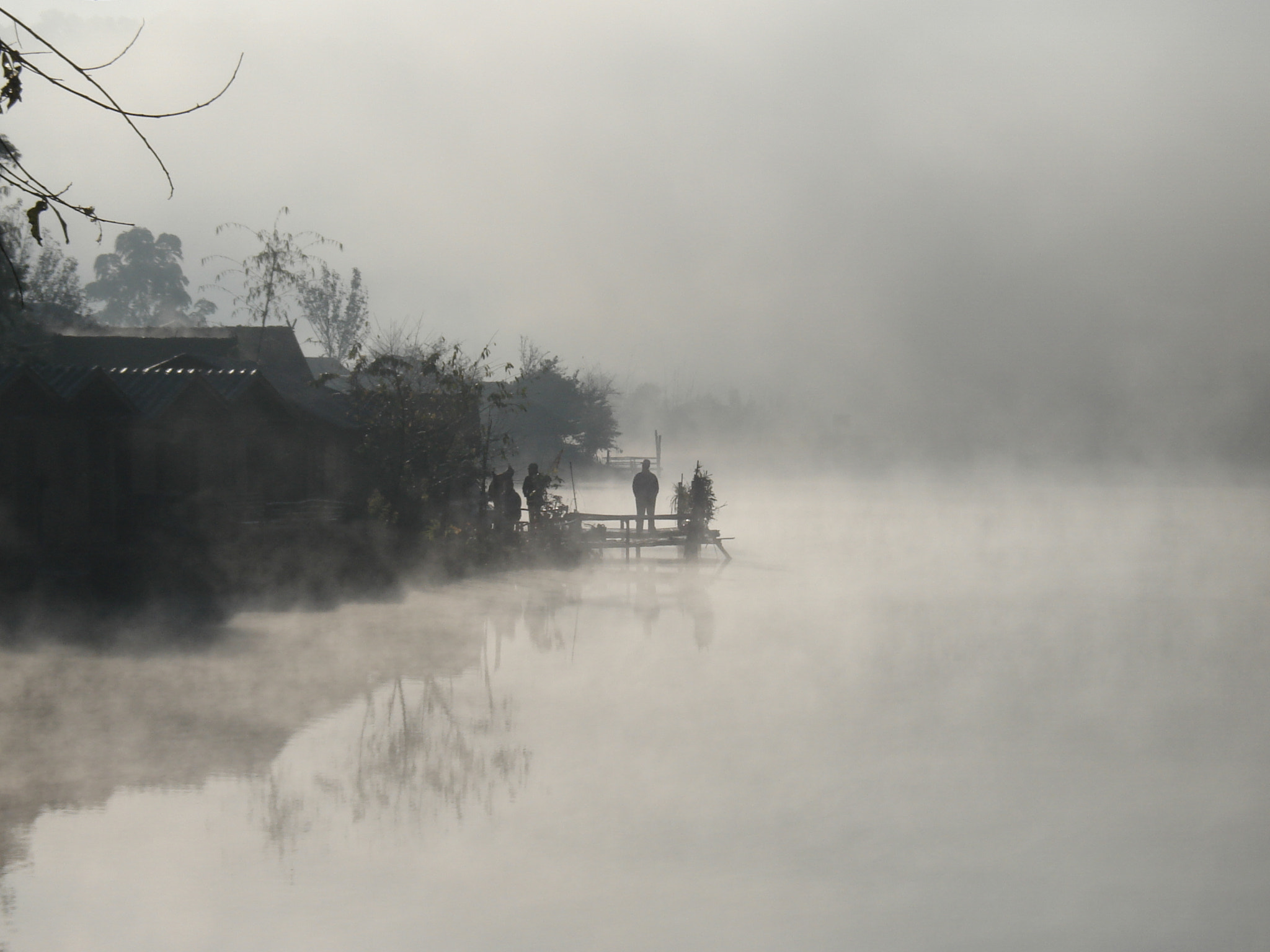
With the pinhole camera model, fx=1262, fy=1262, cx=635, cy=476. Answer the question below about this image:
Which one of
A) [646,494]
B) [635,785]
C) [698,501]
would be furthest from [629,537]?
[635,785]

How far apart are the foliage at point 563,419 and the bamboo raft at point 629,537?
47300mm

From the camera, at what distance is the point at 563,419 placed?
278ft

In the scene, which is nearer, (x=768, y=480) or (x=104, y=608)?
(x=104, y=608)

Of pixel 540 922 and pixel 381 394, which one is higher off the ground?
pixel 381 394

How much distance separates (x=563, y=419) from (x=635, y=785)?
76.0 meters

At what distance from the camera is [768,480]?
95250 millimetres

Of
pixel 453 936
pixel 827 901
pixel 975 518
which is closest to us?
pixel 453 936

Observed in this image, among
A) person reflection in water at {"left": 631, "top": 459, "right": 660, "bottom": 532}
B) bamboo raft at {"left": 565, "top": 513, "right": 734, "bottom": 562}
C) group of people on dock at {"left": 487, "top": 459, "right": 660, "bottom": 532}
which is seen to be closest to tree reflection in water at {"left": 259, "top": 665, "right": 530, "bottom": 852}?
group of people on dock at {"left": 487, "top": 459, "right": 660, "bottom": 532}

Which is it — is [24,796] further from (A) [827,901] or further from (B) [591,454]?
(B) [591,454]

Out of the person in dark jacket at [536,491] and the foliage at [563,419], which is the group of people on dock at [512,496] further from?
the foliage at [563,419]

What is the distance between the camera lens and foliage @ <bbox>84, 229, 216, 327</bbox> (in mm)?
118062

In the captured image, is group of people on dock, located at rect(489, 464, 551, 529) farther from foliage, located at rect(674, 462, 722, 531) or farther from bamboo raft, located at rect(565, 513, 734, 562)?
foliage, located at rect(674, 462, 722, 531)

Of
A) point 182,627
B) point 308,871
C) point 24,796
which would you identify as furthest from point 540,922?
point 182,627

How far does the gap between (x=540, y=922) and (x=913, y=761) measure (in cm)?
467
